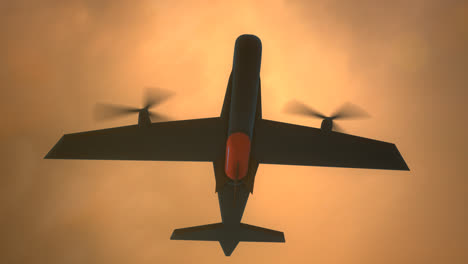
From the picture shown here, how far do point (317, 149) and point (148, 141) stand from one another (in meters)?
10.9

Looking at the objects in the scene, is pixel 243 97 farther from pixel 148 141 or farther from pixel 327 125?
pixel 148 141

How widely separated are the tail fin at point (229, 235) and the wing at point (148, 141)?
6.66 m

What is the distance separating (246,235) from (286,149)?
771cm

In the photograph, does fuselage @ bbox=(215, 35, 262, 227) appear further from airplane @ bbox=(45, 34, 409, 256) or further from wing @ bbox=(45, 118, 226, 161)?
wing @ bbox=(45, 118, 226, 161)

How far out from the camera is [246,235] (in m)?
22.4

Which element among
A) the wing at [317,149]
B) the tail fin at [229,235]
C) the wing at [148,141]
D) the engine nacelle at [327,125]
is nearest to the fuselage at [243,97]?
the wing at [148,141]

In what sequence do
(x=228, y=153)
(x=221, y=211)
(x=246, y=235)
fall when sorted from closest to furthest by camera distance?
(x=228, y=153) → (x=221, y=211) → (x=246, y=235)

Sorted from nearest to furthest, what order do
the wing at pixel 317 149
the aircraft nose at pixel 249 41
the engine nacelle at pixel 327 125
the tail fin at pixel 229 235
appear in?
the aircraft nose at pixel 249 41 < the engine nacelle at pixel 327 125 < the wing at pixel 317 149 < the tail fin at pixel 229 235

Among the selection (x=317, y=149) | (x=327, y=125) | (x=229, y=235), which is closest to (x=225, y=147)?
(x=317, y=149)

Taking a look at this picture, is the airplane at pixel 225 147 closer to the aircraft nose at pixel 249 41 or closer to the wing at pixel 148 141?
the wing at pixel 148 141

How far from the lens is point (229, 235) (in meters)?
22.3

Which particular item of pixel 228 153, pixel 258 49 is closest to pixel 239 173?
pixel 228 153

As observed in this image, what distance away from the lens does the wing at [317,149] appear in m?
18.9

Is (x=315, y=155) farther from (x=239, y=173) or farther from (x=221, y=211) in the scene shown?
(x=221, y=211)
